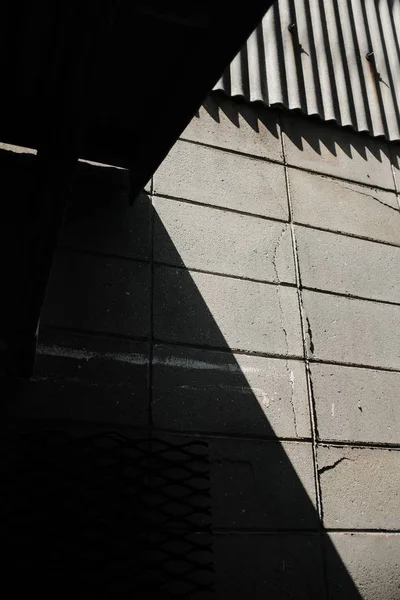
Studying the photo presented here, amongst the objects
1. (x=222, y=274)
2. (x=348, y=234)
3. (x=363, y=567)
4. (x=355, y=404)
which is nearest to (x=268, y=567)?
(x=363, y=567)

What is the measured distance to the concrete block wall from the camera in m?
3.88

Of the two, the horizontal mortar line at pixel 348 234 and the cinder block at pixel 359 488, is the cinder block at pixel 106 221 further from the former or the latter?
the cinder block at pixel 359 488

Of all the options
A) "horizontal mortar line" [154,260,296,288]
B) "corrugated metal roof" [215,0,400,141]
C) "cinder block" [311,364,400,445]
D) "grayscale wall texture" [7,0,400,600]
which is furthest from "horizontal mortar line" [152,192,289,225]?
"cinder block" [311,364,400,445]

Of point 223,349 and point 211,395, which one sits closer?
point 211,395

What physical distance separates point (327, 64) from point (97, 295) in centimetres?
347

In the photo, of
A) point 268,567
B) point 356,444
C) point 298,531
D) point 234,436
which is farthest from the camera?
point 356,444

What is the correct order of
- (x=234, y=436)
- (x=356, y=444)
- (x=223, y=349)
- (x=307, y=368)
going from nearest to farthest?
(x=234, y=436), (x=223, y=349), (x=356, y=444), (x=307, y=368)

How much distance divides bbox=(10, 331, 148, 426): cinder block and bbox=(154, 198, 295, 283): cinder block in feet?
2.74

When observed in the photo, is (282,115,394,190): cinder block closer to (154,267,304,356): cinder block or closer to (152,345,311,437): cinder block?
(154,267,304,356): cinder block

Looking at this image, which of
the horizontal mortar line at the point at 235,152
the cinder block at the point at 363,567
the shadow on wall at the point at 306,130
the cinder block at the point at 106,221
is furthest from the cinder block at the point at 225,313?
the shadow on wall at the point at 306,130

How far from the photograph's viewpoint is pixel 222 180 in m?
4.96

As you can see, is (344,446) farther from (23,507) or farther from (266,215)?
(23,507)

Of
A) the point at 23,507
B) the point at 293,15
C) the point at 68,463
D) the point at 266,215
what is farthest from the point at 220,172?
the point at 23,507

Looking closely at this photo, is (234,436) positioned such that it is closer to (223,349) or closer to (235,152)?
(223,349)
